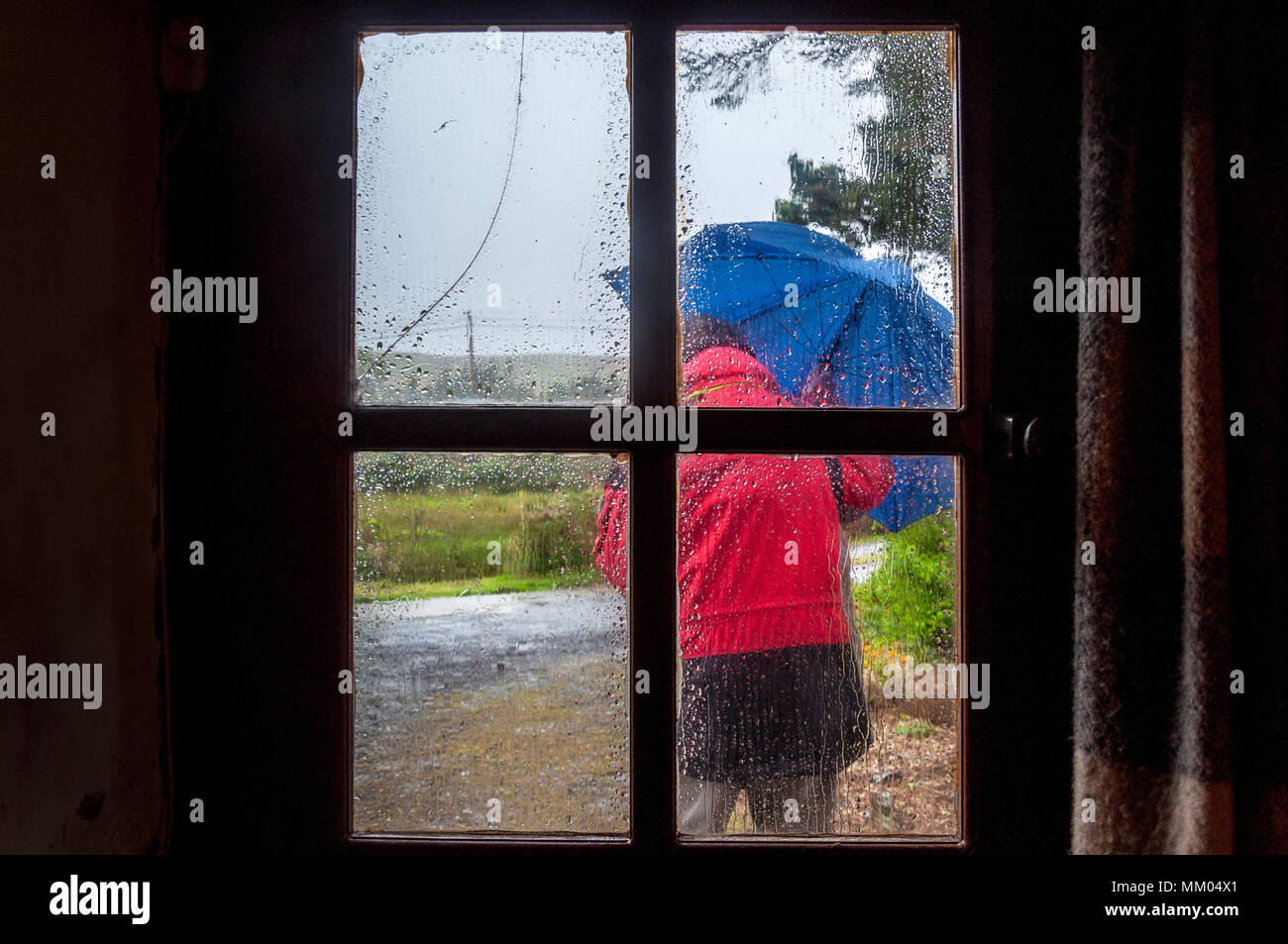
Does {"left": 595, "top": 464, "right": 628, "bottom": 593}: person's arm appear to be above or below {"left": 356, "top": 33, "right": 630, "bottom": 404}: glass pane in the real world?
Answer: below

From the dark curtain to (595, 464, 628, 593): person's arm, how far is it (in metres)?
0.49

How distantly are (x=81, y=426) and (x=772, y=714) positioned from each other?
83 cm

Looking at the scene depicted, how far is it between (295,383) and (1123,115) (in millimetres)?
964

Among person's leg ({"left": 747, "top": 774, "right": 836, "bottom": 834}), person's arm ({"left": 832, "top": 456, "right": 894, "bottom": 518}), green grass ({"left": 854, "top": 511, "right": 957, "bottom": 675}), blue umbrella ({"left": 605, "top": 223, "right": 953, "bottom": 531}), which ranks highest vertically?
blue umbrella ({"left": 605, "top": 223, "right": 953, "bottom": 531})

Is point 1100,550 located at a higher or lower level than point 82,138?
lower

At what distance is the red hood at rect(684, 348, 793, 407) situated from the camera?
2.78 ft

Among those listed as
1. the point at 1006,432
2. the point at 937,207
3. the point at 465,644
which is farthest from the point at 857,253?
the point at 465,644

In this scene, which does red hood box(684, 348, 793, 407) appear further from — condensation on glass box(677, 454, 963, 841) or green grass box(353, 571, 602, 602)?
green grass box(353, 571, 602, 602)

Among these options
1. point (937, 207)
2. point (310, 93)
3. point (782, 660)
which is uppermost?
point (310, 93)

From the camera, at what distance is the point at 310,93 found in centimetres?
85

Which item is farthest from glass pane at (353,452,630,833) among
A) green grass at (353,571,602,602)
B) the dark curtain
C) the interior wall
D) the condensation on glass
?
the dark curtain

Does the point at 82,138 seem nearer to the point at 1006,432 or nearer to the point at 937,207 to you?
the point at 937,207

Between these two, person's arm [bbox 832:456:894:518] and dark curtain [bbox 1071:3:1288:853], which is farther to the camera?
person's arm [bbox 832:456:894:518]

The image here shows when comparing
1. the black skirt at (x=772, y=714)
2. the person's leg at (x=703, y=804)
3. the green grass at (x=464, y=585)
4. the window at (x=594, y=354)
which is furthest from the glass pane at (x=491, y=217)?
the person's leg at (x=703, y=804)
